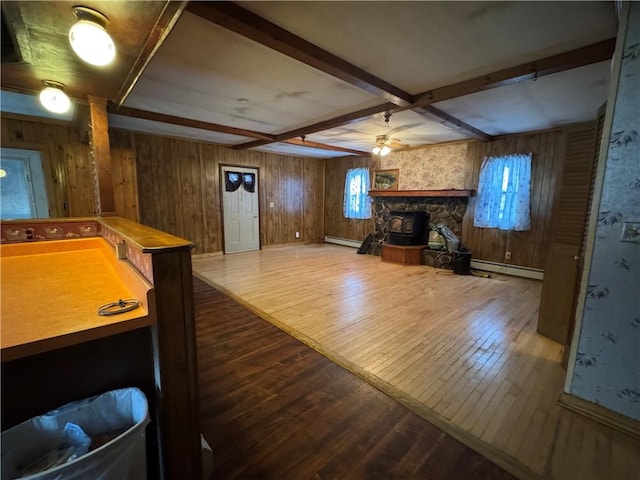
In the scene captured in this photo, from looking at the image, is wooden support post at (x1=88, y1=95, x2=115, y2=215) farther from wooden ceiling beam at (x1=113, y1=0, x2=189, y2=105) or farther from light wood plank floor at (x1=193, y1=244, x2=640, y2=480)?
light wood plank floor at (x1=193, y1=244, x2=640, y2=480)

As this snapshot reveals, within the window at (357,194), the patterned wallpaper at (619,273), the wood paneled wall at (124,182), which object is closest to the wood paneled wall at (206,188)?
the wood paneled wall at (124,182)

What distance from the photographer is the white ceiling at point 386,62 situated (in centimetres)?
171

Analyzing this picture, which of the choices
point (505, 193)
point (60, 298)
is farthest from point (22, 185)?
point (505, 193)

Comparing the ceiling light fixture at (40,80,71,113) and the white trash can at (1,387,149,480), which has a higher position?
the ceiling light fixture at (40,80,71,113)

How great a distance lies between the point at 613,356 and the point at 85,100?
4.78 m

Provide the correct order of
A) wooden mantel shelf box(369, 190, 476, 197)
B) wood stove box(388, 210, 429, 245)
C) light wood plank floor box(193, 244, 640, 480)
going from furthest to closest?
wood stove box(388, 210, 429, 245) < wooden mantel shelf box(369, 190, 476, 197) < light wood plank floor box(193, 244, 640, 480)

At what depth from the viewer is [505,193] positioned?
4695 mm

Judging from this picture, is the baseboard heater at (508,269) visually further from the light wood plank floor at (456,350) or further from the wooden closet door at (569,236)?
the wooden closet door at (569,236)

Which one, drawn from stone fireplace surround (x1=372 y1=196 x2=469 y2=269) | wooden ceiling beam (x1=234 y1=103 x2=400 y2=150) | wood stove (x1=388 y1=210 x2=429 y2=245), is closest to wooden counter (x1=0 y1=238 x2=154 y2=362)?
wooden ceiling beam (x1=234 y1=103 x2=400 y2=150)

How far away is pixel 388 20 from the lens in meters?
1.76

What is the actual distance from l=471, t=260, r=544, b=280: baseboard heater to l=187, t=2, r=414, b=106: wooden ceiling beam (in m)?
3.90

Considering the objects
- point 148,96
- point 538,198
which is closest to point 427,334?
point 538,198

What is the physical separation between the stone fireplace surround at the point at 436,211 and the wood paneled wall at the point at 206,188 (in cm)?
221

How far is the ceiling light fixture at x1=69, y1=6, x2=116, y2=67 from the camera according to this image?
1439 millimetres
